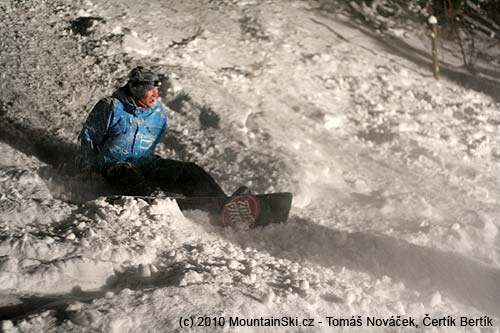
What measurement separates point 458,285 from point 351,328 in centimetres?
142

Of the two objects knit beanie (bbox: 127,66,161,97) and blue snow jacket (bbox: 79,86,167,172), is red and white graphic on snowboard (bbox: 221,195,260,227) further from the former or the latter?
knit beanie (bbox: 127,66,161,97)

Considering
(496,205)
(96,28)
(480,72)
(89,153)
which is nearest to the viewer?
(89,153)

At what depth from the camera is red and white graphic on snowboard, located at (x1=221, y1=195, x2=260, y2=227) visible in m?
4.67

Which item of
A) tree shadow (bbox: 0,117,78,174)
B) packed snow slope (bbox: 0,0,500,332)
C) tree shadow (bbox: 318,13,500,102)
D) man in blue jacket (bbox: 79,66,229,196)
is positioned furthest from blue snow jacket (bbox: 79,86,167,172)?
tree shadow (bbox: 318,13,500,102)

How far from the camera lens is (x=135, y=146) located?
5.07m

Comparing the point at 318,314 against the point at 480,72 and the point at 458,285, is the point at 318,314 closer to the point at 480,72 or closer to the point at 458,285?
the point at 458,285

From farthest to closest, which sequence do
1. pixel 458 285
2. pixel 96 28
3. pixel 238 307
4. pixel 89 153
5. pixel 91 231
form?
1. pixel 96 28
2. pixel 89 153
3. pixel 458 285
4. pixel 91 231
5. pixel 238 307

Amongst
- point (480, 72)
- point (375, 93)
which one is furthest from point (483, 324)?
point (480, 72)

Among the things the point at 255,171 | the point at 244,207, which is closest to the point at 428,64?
the point at 255,171

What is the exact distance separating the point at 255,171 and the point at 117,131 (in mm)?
1542

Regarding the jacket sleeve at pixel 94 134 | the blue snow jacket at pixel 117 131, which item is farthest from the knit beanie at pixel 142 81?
the jacket sleeve at pixel 94 134

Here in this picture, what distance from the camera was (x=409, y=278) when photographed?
439 centimetres

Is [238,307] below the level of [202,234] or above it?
above

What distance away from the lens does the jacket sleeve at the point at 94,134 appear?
4.86 metres
